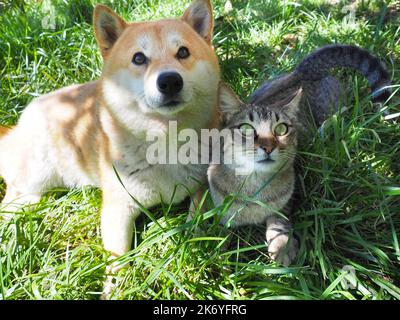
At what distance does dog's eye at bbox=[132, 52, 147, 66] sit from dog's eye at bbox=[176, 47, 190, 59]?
23 cm

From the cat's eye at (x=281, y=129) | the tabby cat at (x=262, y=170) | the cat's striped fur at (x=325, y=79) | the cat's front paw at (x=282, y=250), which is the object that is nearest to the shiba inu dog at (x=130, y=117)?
the tabby cat at (x=262, y=170)

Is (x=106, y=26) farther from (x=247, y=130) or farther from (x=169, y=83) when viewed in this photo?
(x=247, y=130)

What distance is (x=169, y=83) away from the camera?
2.50 m

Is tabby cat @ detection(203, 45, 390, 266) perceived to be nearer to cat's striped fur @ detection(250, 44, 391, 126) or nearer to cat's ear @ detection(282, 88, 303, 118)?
cat's ear @ detection(282, 88, 303, 118)

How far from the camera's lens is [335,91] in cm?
355

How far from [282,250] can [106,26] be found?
200 cm

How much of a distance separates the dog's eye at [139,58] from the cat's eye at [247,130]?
2.56 ft

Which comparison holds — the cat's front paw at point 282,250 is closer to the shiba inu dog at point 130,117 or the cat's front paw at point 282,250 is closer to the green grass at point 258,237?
the green grass at point 258,237

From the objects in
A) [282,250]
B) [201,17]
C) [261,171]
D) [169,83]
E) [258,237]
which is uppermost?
[201,17]

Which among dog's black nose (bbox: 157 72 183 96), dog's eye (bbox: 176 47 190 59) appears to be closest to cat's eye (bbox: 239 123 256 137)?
dog's black nose (bbox: 157 72 183 96)

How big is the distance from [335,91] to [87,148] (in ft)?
7.12

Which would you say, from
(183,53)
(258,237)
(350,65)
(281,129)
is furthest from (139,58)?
(350,65)

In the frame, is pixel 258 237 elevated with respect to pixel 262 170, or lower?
lower

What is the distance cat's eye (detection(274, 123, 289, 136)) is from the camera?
8.95 ft
